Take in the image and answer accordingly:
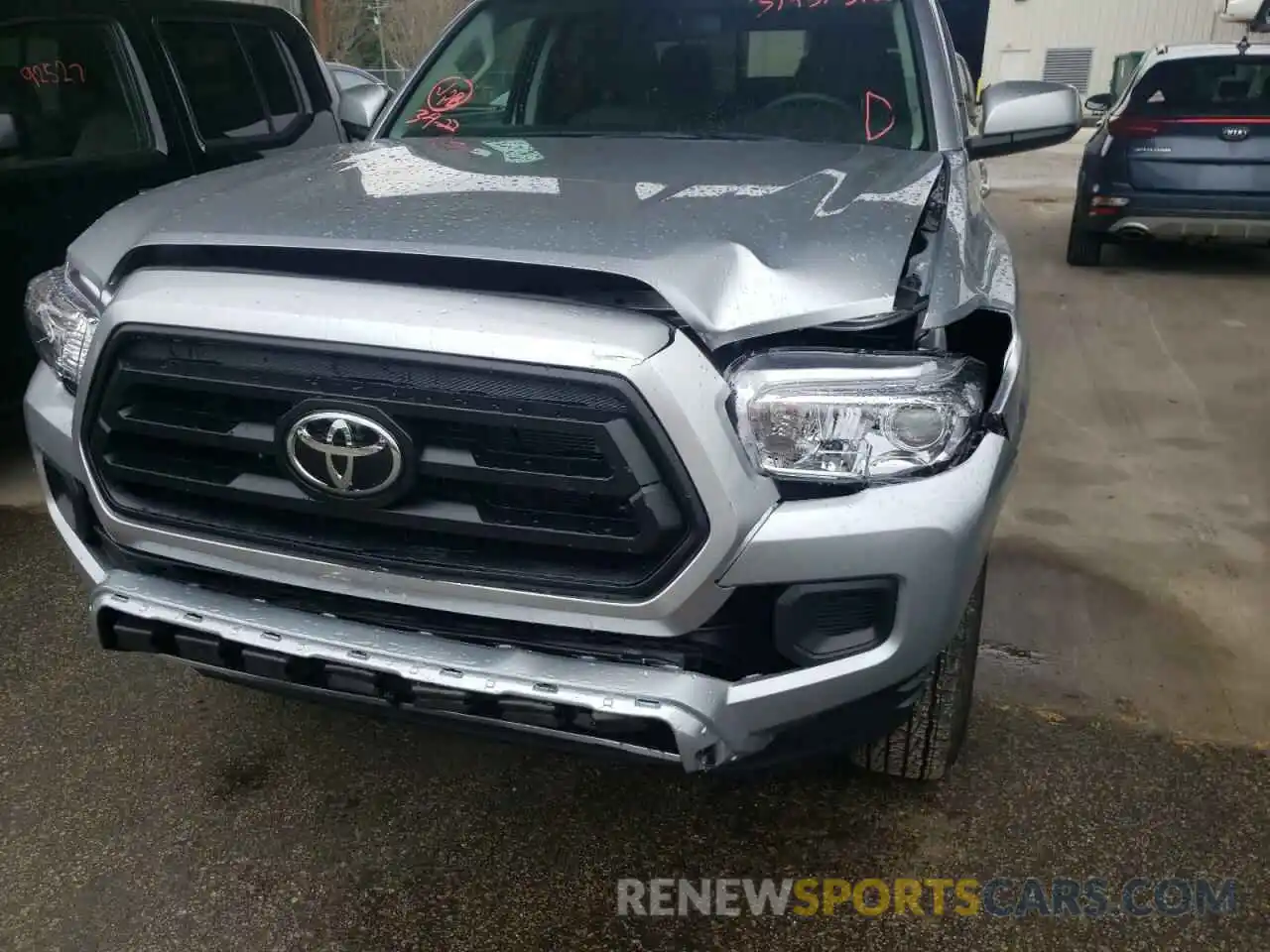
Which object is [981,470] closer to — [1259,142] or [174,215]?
[174,215]

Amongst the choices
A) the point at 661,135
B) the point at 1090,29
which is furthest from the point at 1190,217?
the point at 1090,29

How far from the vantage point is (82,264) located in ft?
7.09

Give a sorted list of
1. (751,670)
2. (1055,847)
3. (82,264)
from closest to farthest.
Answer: (751,670), (82,264), (1055,847)

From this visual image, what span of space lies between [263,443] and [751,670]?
90 cm

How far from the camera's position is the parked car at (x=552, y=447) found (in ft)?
5.57

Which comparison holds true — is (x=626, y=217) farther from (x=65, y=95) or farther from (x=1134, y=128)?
(x=1134, y=128)

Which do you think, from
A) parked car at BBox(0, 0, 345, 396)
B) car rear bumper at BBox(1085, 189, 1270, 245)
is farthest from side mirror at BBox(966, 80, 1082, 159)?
car rear bumper at BBox(1085, 189, 1270, 245)

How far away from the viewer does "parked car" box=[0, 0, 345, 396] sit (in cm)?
414

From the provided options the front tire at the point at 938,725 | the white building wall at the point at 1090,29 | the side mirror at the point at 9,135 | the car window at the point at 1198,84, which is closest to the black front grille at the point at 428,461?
the front tire at the point at 938,725

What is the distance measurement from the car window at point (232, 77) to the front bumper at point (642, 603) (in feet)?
11.2

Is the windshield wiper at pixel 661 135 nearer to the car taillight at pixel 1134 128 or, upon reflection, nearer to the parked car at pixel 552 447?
the parked car at pixel 552 447

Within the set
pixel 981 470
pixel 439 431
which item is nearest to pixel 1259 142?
pixel 981 470

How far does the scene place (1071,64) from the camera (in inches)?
1076

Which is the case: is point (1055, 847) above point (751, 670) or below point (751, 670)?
below
